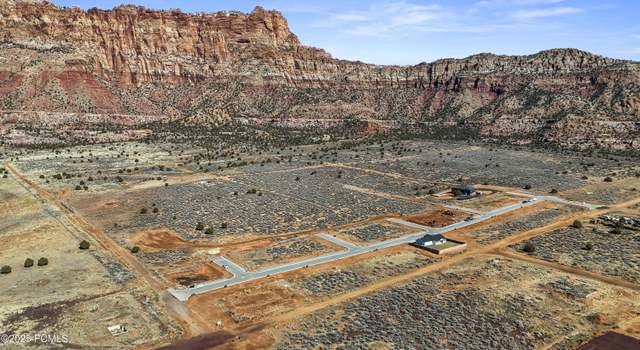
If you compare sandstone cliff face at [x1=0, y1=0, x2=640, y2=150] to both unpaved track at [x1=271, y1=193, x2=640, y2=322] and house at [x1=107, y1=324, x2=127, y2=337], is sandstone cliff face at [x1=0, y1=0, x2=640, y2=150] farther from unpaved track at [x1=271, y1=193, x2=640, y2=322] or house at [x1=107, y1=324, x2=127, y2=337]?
house at [x1=107, y1=324, x2=127, y2=337]

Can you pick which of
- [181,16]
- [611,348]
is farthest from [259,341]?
[181,16]

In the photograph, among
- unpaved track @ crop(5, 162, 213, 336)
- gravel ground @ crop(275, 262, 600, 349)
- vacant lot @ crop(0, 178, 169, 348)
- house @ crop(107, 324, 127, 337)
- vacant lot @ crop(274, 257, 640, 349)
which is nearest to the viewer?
gravel ground @ crop(275, 262, 600, 349)

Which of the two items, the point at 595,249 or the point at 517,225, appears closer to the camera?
the point at 595,249

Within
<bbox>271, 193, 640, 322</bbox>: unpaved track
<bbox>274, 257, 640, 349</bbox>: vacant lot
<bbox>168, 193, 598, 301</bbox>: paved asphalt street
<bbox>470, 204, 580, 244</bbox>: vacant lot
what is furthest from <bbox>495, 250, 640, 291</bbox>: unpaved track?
<bbox>168, 193, 598, 301</bbox>: paved asphalt street

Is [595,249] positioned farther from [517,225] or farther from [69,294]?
[69,294]

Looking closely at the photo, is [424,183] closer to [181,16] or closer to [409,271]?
[409,271]

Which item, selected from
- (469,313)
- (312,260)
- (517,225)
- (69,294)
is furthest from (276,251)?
(517,225)
